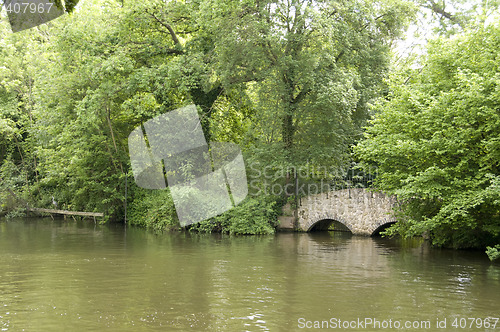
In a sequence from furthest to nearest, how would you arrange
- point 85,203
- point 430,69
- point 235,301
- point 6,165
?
point 6,165
point 85,203
point 430,69
point 235,301

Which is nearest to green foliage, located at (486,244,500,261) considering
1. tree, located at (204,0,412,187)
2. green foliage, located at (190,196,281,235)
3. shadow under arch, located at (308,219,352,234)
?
tree, located at (204,0,412,187)

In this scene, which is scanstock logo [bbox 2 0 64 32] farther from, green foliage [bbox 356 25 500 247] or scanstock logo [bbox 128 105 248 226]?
green foliage [bbox 356 25 500 247]

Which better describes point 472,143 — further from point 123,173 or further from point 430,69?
point 123,173

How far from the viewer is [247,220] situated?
67.2 feet

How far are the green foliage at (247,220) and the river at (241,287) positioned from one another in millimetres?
3583

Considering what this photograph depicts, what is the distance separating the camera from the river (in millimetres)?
7523

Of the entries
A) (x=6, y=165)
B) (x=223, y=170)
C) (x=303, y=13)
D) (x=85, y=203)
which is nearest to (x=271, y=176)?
(x=223, y=170)

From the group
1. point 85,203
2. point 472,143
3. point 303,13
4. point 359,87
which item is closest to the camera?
point 472,143

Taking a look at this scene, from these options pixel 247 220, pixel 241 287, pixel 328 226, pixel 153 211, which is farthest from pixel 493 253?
pixel 153 211

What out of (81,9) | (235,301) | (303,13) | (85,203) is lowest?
(235,301)

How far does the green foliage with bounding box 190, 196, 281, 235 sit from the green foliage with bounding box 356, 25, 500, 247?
6246 millimetres

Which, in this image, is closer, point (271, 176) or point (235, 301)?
point (235, 301)

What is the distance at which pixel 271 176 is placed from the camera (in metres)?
21.3

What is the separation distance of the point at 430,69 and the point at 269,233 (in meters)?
8.96
